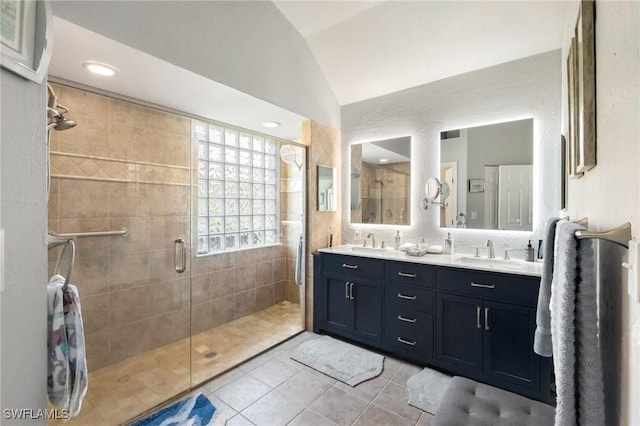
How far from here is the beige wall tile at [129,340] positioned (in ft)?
7.97

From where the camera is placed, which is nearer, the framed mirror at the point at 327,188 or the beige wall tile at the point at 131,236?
the beige wall tile at the point at 131,236

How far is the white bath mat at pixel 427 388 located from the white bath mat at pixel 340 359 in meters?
0.29

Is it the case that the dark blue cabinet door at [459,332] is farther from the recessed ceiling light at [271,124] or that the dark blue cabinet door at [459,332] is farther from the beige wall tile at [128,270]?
the beige wall tile at [128,270]

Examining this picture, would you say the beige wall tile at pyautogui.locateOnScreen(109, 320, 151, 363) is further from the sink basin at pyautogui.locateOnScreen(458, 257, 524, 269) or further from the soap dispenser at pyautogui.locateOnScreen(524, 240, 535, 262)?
the soap dispenser at pyautogui.locateOnScreen(524, 240, 535, 262)

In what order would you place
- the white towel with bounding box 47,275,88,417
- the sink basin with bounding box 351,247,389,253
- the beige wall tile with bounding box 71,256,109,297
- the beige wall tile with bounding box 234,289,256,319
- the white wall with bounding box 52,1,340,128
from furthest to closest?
the beige wall tile with bounding box 234,289,256,319 → the sink basin with bounding box 351,247,389,253 → the beige wall tile with bounding box 71,256,109,297 → the white wall with bounding box 52,1,340,128 → the white towel with bounding box 47,275,88,417

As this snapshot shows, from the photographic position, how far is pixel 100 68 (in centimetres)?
180

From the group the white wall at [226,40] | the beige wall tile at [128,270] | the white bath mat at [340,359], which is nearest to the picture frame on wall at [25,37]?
the white wall at [226,40]

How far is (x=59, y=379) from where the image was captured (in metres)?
1.12

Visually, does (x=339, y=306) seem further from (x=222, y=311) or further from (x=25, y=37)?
(x=25, y=37)

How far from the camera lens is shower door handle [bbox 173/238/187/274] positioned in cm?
271

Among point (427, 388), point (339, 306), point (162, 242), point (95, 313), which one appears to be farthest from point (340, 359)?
point (95, 313)

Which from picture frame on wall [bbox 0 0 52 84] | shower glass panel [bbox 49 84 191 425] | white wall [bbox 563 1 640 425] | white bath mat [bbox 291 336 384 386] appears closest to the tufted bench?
white wall [bbox 563 1 640 425]

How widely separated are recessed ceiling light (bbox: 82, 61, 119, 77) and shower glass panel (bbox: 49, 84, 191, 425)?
0.27 meters

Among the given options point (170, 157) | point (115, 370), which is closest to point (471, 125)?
point (170, 157)
